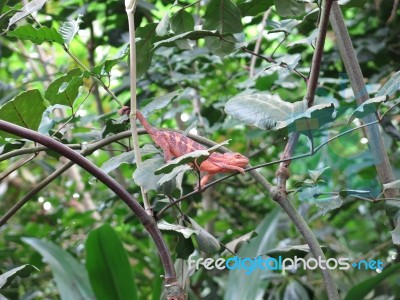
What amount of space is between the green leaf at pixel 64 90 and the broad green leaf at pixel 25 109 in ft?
0.11

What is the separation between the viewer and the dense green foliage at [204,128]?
667mm

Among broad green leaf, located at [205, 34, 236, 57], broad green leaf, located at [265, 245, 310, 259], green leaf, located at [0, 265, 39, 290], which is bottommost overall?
broad green leaf, located at [265, 245, 310, 259]

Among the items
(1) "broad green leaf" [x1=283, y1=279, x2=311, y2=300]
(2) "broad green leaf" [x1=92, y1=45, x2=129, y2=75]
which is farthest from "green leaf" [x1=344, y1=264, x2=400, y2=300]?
(2) "broad green leaf" [x1=92, y1=45, x2=129, y2=75]

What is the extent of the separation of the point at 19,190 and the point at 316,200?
5.91 feet

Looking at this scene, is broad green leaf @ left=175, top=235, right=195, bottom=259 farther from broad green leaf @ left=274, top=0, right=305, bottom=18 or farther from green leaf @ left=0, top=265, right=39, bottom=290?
broad green leaf @ left=274, top=0, right=305, bottom=18

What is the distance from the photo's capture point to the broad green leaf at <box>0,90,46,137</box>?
650 mm

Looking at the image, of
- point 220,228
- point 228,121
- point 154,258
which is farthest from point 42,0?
point 220,228

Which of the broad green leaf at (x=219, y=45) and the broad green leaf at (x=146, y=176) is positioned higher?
the broad green leaf at (x=219, y=45)

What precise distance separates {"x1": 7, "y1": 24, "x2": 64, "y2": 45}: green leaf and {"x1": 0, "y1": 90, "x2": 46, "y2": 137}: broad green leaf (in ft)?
0.25

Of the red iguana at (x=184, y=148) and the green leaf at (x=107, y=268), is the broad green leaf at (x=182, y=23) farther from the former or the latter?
the green leaf at (x=107, y=268)

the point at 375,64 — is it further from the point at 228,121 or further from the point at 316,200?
the point at 316,200

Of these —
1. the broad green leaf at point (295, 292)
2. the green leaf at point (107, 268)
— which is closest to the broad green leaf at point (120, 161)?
the green leaf at point (107, 268)

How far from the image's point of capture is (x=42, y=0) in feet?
2.26

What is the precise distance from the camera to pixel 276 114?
1.94 ft
